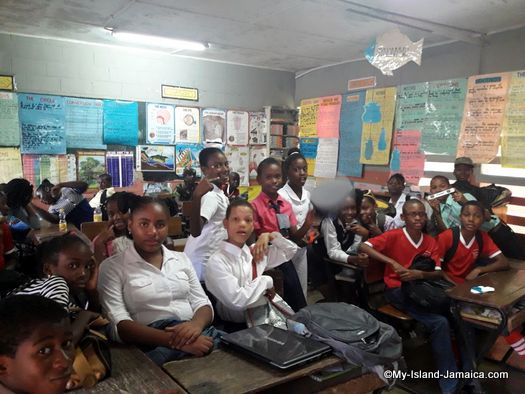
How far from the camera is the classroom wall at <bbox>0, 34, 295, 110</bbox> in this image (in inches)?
179

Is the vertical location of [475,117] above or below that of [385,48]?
below

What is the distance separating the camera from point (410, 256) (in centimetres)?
269

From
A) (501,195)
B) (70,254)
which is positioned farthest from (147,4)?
(501,195)

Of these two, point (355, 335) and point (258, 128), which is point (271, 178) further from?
point (258, 128)

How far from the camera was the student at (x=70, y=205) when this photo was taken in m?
3.82

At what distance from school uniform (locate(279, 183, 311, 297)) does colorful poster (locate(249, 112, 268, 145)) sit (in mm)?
3393

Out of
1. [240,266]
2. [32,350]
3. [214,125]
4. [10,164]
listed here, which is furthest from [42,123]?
[32,350]

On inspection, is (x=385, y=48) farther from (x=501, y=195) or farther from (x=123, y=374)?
(x=123, y=374)

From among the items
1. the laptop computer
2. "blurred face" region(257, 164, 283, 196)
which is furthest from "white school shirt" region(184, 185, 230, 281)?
the laptop computer

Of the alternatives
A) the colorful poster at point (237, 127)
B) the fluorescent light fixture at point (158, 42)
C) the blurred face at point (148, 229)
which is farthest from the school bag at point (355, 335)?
the colorful poster at point (237, 127)

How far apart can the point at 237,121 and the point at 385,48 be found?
9.68 ft

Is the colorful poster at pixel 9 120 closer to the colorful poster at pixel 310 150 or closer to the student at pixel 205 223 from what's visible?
the student at pixel 205 223

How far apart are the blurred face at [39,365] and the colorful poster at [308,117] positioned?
5362mm

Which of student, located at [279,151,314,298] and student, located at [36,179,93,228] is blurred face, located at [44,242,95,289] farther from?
student, located at [36,179,93,228]
